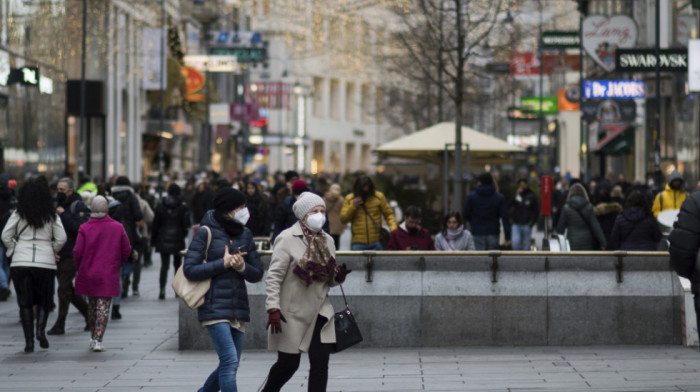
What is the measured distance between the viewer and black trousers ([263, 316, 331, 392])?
26.9 feet

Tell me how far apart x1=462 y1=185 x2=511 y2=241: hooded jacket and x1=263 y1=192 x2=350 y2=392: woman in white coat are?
33.3 ft

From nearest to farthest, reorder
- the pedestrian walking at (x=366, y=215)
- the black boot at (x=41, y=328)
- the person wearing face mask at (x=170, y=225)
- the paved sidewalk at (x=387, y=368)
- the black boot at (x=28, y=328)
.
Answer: the paved sidewalk at (x=387, y=368), the black boot at (x=28, y=328), the black boot at (x=41, y=328), the pedestrian walking at (x=366, y=215), the person wearing face mask at (x=170, y=225)

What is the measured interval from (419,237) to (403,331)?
309 cm

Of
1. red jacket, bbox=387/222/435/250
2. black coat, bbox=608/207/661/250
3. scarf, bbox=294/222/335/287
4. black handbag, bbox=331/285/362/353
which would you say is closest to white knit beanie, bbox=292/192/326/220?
scarf, bbox=294/222/335/287

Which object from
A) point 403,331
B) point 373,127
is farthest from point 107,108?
point 373,127

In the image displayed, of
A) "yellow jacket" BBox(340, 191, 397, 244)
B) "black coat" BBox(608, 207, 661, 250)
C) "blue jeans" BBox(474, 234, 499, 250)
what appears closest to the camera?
"black coat" BBox(608, 207, 661, 250)

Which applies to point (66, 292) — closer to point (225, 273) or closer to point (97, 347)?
point (97, 347)

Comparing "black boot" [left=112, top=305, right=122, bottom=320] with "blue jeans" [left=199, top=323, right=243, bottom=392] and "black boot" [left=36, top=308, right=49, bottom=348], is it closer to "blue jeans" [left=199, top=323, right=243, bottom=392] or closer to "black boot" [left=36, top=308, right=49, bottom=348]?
"black boot" [left=36, top=308, right=49, bottom=348]

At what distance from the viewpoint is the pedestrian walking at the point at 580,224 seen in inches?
666

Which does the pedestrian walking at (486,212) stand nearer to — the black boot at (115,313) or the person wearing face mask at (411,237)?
the person wearing face mask at (411,237)

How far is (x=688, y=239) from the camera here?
7.32 meters

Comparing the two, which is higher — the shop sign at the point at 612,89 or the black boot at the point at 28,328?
the shop sign at the point at 612,89

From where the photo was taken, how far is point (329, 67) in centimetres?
9319

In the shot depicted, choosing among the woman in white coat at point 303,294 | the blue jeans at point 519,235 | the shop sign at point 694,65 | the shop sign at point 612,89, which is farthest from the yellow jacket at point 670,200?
the shop sign at point 612,89
